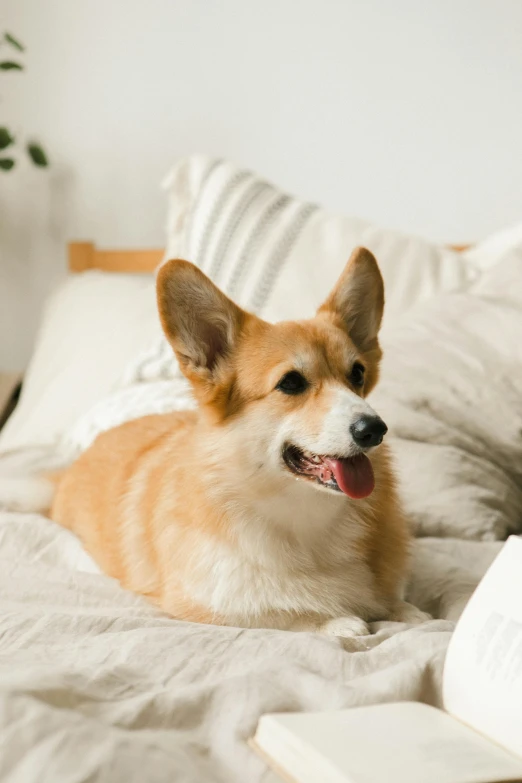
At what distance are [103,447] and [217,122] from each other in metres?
1.62

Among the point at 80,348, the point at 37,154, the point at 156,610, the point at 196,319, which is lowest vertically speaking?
the point at 80,348

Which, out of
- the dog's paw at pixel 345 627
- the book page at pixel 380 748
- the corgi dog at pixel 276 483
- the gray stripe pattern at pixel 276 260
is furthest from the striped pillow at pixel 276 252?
the book page at pixel 380 748

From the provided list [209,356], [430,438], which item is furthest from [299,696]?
[430,438]

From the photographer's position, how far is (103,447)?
1631 millimetres

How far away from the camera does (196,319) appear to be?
3.73 ft

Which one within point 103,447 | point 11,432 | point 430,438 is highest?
point 430,438

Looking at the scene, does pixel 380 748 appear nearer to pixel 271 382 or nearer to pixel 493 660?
Result: pixel 493 660

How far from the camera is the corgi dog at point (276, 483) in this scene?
41.1 inches

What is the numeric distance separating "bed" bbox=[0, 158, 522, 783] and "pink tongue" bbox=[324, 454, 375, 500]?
166mm

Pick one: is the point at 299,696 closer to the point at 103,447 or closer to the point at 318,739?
the point at 318,739

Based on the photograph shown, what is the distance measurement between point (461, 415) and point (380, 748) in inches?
34.7

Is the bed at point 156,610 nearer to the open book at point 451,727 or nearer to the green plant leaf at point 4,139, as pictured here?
the open book at point 451,727

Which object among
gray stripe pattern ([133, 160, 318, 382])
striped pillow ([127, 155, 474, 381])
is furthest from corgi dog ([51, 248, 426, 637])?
gray stripe pattern ([133, 160, 318, 382])

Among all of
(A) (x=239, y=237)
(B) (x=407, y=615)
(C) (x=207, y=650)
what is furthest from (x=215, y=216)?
(C) (x=207, y=650)
